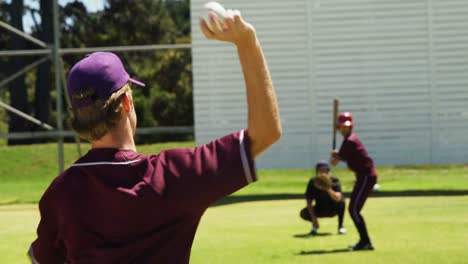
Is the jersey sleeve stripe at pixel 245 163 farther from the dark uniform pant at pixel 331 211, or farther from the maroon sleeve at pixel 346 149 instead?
the dark uniform pant at pixel 331 211

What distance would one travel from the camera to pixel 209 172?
292 centimetres

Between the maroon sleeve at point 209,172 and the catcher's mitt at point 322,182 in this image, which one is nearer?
the maroon sleeve at point 209,172

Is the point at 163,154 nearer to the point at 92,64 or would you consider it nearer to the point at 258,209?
the point at 92,64

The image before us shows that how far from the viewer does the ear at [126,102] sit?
311 cm

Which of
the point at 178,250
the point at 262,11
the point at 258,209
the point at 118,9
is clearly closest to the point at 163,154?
the point at 178,250

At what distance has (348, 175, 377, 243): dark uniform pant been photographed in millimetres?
12320

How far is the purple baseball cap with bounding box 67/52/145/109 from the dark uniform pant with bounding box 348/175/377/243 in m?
9.48

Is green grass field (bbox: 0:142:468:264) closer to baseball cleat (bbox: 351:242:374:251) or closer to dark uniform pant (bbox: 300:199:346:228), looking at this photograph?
baseball cleat (bbox: 351:242:374:251)

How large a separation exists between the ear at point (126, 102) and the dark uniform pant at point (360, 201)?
9468mm

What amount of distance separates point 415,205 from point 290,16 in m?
8.99

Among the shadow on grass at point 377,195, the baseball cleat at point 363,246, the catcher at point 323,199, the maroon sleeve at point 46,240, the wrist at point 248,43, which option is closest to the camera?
the wrist at point 248,43

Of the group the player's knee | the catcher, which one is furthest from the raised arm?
the player's knee

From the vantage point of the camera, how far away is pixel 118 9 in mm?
47281

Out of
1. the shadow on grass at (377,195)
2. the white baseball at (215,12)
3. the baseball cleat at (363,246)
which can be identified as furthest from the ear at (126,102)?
the shadow on grass at (377,195)
